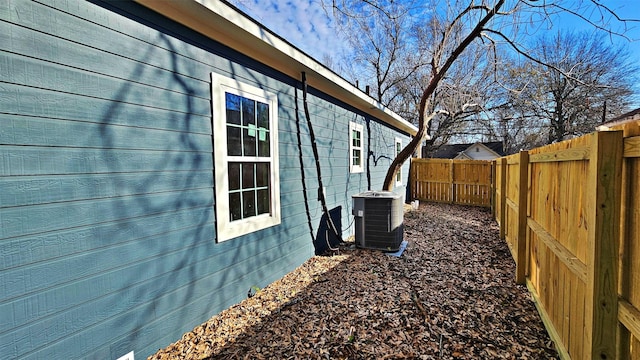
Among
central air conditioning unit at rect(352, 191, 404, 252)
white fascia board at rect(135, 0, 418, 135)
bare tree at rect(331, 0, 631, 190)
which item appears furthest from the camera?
central air conditioning unit at rect(352, 191, 404, 252)

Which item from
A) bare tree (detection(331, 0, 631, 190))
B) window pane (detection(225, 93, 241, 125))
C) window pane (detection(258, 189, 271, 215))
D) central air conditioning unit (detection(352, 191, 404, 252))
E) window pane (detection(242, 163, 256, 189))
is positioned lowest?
central air conditioning unit (detection(352, 191, 404, 252))

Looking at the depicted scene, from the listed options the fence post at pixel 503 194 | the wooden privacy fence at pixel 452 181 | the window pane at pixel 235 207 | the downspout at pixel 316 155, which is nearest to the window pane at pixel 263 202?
the window pane at pixel 235 207

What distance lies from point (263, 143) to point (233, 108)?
60 centimetres

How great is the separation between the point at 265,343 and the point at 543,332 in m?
2.45

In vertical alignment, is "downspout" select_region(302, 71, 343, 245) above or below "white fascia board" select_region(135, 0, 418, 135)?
below

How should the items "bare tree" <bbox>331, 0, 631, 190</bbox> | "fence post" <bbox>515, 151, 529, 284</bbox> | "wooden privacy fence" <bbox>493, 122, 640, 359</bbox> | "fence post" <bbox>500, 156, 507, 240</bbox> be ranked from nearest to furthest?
"wooden privacy fence" <bbox>493, 122, 640, 359</bbox>
"fence post" <bbox>515, 151, 529, 284</bbox>
"bare tree" <bbox>331, 0, 631, 190</bbox>
"fence post" <bbox>500, 156, 507, 240</bbox>

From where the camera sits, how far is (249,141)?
3.22 metres

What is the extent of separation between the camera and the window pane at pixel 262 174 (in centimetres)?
339

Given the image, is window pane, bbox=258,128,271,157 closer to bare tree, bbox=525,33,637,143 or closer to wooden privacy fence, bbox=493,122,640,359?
wooden privacy fence, bbox=493,122,640,359

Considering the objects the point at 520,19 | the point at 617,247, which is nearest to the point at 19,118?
the point at 617,247

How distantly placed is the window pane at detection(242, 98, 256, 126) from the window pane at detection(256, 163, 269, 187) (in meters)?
0.54

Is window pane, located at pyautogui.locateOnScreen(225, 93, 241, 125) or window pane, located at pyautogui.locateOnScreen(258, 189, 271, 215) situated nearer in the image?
window pane, located at pyautogui.locateOnScreen(225, 93, 241, 125)

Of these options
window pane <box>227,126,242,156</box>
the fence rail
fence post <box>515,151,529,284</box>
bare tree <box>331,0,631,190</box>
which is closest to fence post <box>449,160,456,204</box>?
bare tree <box>331,0,631,190</box>

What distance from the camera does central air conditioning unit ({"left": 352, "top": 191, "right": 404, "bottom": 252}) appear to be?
4.71 m
